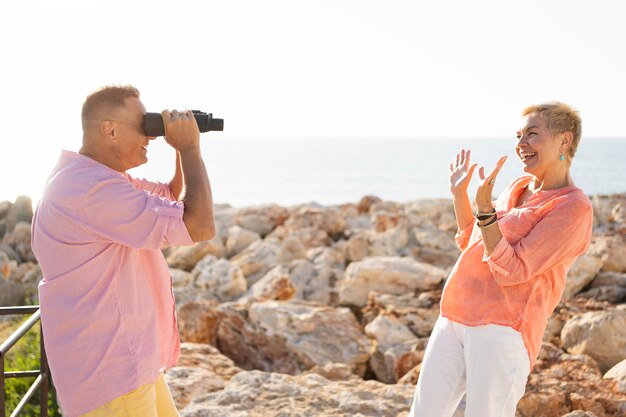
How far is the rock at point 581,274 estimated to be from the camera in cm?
765

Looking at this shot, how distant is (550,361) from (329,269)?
459 cm

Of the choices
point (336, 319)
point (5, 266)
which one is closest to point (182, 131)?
point (336, 319)

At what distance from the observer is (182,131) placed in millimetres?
2445

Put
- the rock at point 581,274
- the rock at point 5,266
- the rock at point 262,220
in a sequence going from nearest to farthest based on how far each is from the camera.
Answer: the rock at point 581,274
the rock at point 5,266
the rock at point 262,220

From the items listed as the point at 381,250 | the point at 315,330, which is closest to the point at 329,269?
the point at 381,250

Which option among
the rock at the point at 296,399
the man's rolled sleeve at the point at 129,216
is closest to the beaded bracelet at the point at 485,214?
the man's rolled sleeve at the point at 129,216

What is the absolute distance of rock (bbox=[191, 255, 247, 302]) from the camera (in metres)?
8.81

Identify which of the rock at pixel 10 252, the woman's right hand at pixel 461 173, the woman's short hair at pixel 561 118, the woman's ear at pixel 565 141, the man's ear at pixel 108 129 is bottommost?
the rock at pixel 10 252

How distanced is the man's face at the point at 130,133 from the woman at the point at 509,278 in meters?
1.22

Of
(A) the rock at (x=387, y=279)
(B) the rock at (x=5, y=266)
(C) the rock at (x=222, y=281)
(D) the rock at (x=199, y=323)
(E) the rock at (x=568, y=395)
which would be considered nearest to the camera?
(E) the rock at (x=568, y=395)

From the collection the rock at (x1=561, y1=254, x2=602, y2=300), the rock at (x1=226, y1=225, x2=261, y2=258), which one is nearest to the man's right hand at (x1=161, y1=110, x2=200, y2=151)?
the rock at (x1=561, y1=254, x2=602, y2=300)

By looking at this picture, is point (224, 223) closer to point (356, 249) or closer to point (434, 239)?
point (356, 249)

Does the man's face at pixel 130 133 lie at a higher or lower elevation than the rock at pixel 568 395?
higher

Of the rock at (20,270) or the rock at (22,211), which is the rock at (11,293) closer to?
the rock at (20,270)
